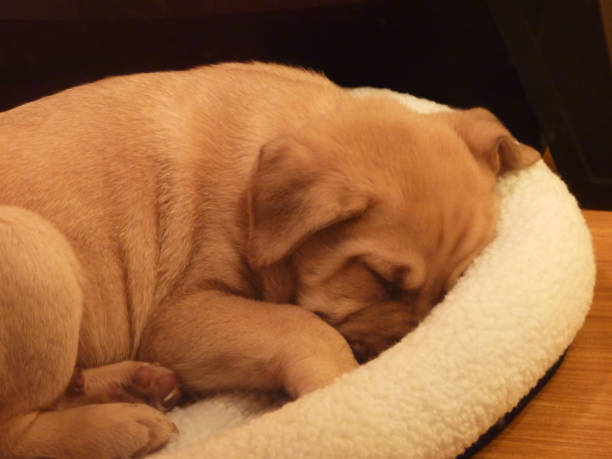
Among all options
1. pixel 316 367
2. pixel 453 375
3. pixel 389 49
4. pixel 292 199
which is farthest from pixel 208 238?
pixel 389 49

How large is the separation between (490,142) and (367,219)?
26.9 inches

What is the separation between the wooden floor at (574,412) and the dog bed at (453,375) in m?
0.15

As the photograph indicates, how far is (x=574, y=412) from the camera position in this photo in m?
2.54

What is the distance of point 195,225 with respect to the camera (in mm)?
2684

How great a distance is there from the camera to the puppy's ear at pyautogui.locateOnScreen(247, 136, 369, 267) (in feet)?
7.46

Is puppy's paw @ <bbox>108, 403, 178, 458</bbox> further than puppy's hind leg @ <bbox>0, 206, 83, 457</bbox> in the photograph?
Yes

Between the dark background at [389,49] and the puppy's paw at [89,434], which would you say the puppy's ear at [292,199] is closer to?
the puppy's paw at [89,434]

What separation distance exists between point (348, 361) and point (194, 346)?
0.55 m

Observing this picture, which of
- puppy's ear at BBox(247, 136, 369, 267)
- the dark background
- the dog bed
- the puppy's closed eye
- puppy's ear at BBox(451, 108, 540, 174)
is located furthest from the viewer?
the dark background

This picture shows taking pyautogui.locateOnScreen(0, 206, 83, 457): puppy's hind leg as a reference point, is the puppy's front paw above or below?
below

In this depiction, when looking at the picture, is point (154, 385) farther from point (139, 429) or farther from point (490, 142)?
point (490, 142)

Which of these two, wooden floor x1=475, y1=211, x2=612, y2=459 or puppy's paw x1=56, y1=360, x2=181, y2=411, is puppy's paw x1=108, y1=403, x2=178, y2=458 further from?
wooden floor x1=475, y1=211, x2=612, y2=459

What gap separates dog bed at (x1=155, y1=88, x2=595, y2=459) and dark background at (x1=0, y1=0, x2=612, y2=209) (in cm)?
98

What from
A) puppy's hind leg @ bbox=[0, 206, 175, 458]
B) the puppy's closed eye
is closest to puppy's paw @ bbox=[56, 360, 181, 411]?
puppy's hind leg @ bbox=[0, 206, 175, 458]
